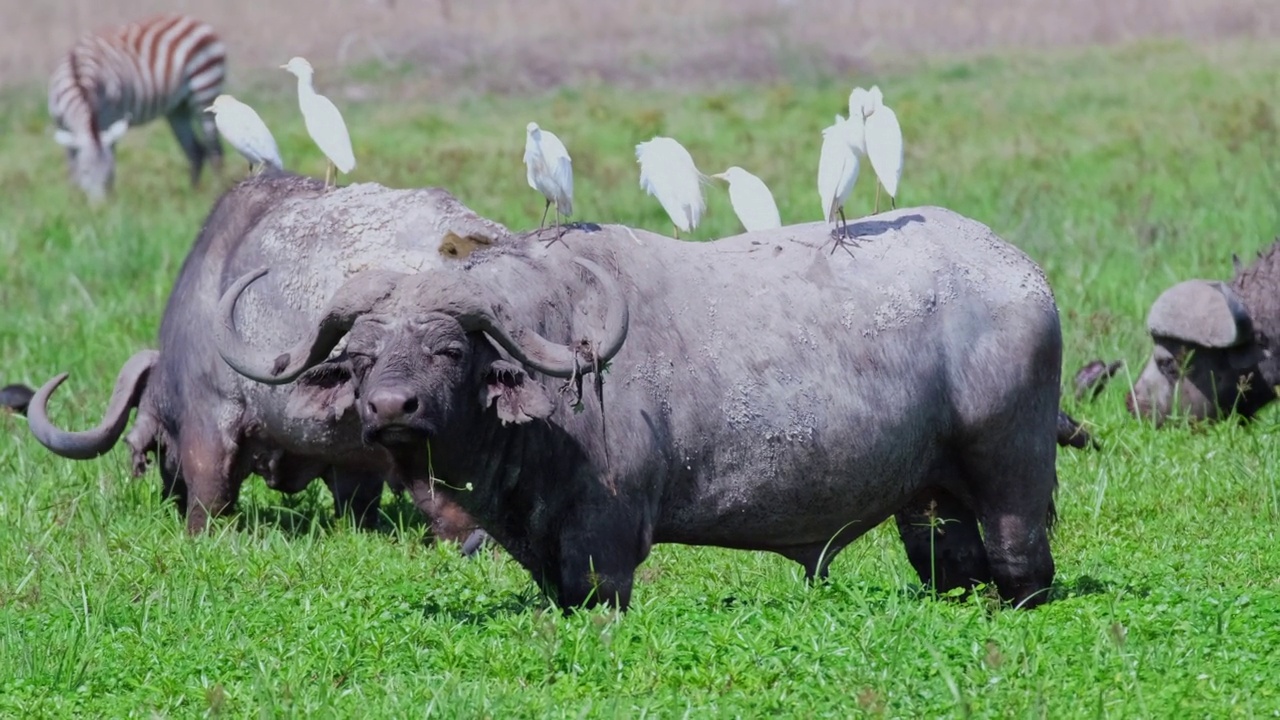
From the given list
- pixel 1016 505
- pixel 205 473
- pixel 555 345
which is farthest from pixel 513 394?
pixel 205 473

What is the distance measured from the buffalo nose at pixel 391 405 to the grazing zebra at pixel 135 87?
1514cm

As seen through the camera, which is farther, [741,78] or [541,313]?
[741,78]

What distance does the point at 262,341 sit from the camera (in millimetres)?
7777

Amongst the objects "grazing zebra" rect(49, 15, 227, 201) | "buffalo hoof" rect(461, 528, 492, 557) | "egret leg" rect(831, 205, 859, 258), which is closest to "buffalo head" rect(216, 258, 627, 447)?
"egret leg" rect(831, 205, 859, 258)

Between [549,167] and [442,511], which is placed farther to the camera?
[549,167]

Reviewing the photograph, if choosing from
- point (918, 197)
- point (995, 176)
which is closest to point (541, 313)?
point (918, 197)

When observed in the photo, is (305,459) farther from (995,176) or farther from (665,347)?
(995,176)

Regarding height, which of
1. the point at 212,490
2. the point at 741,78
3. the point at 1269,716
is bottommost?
the point at 741,78

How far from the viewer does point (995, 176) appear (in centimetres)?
1647

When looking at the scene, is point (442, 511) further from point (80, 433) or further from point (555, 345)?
point (80, 433)

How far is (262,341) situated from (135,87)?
1543cm

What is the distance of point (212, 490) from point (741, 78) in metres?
21.3

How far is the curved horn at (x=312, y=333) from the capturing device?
18.3 ft

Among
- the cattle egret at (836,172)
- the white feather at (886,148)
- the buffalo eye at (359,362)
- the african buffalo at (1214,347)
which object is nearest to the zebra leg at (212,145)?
the african buffalo at (1214,347)
